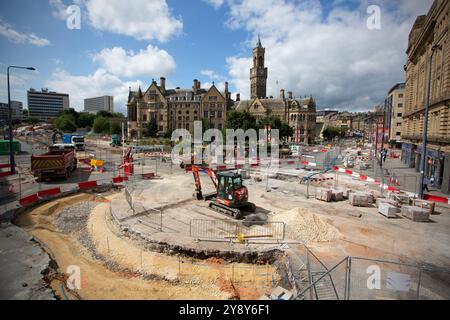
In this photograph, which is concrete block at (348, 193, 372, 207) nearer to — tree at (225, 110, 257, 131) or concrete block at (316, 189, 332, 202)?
concrete block at (316, 189, 332, 202)

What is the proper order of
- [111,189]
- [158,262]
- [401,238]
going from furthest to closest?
[111,189] → [401,238] → [158,262]

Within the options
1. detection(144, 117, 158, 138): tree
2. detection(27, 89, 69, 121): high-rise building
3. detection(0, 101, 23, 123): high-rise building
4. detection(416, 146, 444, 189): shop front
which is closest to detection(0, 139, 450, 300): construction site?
detection(416, 146, 444, 189): shop front

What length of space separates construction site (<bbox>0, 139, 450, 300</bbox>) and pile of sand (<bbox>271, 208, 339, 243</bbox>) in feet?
0.20

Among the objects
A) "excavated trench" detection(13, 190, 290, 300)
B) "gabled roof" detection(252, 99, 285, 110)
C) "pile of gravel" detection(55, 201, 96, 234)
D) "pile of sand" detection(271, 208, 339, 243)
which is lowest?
"excavated trench" detection(13, 190, 290, 300)

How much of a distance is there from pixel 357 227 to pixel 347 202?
5.16 meters

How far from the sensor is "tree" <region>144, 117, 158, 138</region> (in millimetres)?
72312

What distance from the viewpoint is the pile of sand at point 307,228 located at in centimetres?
1166

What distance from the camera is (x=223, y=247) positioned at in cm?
1080

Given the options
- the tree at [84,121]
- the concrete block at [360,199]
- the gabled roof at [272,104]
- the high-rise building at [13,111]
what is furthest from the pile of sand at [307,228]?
the high-rise building at [13,111]

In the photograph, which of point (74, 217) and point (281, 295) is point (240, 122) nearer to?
point (74, 217)
